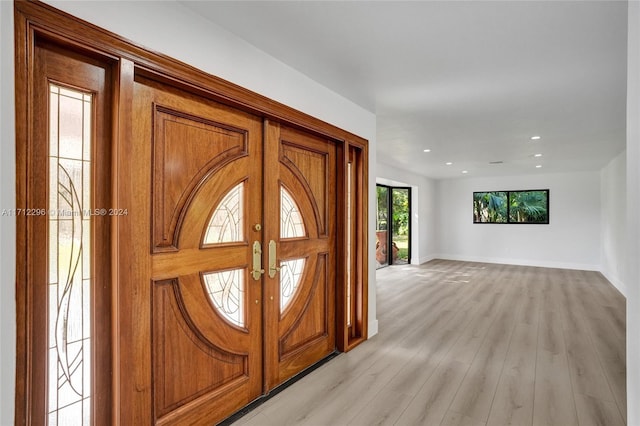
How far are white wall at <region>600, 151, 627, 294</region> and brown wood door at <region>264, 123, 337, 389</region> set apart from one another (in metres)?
5.54

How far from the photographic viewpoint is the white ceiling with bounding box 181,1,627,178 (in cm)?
192

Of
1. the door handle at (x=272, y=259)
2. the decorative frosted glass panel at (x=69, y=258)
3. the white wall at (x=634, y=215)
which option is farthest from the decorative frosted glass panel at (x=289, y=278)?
the white wall at (x=634, y=215)

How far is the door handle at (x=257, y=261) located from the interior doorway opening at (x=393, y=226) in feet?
21.0

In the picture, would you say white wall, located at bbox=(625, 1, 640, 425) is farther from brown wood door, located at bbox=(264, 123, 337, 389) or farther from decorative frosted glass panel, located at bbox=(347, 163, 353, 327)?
decorative frosted glass panel, located at bbox=(347, 163, 353, 327)

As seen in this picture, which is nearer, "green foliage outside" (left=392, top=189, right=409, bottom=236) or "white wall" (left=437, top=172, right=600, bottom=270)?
"white wall" (left=437, top=172, right=600, bottom=270)

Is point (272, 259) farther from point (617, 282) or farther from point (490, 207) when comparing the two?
point (490, 207)

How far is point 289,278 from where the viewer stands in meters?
2.85

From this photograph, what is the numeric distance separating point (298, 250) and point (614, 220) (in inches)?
273

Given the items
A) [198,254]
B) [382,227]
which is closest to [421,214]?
[382,227]

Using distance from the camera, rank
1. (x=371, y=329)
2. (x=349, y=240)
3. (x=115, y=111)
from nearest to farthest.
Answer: (x=115, y=111) → (x=349, y=240) → (x=371, y=329)

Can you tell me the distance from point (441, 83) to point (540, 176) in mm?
7556

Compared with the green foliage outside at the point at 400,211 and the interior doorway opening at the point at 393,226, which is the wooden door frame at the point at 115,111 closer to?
the interior doorway opening at the point at 393,226

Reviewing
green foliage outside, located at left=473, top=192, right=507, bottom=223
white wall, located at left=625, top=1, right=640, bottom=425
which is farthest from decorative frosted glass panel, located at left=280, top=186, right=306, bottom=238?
green foliage outside, located at left=473, top=192, right=507, bottom=223

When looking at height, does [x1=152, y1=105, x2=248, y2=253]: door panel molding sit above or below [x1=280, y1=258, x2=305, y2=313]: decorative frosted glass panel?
above
